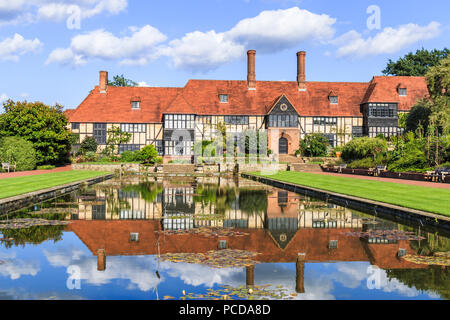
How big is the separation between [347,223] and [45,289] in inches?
338

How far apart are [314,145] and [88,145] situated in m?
28.1

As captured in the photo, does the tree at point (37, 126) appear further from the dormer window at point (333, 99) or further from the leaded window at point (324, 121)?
the dormer window at point (333, 99)

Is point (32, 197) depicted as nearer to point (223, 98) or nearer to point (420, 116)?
point (420, 116)

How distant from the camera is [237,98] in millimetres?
58031

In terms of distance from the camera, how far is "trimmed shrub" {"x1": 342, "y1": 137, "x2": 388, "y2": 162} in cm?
4095

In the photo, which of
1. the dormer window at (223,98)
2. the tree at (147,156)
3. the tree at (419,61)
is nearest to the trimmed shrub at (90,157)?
the tree at (147,156)

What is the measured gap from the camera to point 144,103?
2269 inches

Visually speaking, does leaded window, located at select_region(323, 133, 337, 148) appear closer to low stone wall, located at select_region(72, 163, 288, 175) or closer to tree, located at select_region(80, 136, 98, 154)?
low stone wall, located at select_region(72, 163, 288, 175)

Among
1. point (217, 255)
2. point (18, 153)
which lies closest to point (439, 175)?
point (217, 255)

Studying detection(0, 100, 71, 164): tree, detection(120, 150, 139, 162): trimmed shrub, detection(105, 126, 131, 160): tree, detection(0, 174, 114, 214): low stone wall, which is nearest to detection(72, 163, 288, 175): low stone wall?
detection(0, 100, 71, 164): tree

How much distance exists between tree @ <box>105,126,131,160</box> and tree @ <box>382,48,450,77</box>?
4893 centimetres

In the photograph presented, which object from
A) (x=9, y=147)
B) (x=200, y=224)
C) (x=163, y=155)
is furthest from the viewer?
Answer: (x=163, y=155)

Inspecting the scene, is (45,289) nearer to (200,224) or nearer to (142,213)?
(200,224)
